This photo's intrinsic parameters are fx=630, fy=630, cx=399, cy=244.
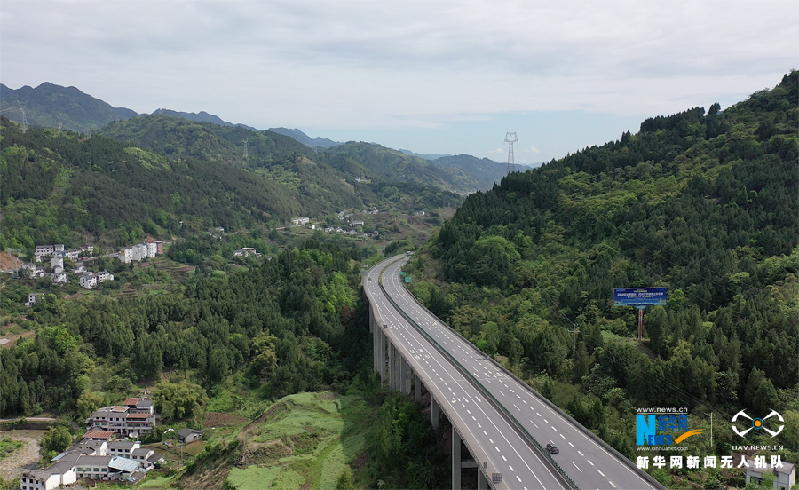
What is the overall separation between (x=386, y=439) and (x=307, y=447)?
9156mm

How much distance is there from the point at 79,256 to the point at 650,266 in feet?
352

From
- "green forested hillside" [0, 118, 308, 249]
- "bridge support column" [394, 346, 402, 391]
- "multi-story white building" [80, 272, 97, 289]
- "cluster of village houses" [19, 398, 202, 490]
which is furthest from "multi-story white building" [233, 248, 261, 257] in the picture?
"bridge support column" [394, 346, 402, 391]

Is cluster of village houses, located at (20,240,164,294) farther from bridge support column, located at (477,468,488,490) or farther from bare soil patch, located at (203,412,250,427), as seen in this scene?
bridge support column, located at (477,468,488,490)

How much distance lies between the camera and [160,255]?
137 metres

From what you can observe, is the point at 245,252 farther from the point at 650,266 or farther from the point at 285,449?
the point at 285,449

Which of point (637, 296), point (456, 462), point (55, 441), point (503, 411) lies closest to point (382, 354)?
point (503, 411)

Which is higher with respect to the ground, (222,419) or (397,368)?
(397,368)

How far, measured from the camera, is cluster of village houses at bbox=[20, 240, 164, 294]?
108m

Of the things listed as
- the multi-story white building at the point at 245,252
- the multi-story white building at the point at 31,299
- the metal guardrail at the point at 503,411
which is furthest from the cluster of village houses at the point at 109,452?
the multi-story white building at the point at 245,252

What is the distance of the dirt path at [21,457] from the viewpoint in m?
49.6

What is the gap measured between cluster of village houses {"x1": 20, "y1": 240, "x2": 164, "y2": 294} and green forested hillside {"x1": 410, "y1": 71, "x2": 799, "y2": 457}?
63.0 meters

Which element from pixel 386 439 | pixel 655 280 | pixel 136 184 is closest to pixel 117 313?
pixel 386 439

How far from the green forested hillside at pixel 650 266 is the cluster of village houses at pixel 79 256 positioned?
2478 inches

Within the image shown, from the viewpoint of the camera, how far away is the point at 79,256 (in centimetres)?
12306
